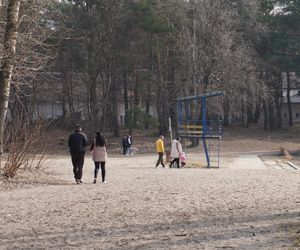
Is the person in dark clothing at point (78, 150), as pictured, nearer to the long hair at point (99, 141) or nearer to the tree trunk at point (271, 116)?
the long hair at point (99, 141)

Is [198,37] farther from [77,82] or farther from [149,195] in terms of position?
[149,195]

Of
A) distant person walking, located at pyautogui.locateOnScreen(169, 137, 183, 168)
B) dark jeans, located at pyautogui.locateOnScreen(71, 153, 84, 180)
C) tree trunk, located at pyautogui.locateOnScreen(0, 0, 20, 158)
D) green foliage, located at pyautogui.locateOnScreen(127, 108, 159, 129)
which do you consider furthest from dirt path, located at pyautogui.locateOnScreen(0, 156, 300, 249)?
green foliage, located at pyautogui.locateOnScreen(127, 108, 159, 129)

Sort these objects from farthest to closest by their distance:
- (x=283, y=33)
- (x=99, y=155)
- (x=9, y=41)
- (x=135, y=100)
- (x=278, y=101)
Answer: (x=278, y=101) < (x=283, y=33) < (x=135, y=100) < (x=99, y=155) < (x=9, y=41)

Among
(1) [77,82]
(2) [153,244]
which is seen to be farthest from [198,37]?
(2) [153,244]

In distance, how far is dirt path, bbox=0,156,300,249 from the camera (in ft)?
26.2

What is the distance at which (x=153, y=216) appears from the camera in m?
10.0

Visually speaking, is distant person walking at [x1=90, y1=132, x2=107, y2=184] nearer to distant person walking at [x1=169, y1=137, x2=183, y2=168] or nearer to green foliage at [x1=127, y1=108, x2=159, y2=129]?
distant person walking at [x1=169, y1=137, x2=183, y2=168]

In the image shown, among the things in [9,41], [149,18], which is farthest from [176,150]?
[149,18]

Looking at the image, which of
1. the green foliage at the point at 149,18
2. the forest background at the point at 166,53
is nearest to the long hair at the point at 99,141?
the forest background at the point at 166,53

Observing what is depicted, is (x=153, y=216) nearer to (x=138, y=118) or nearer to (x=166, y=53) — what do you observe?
(x=166, y=53)

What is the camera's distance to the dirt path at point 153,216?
800 cm

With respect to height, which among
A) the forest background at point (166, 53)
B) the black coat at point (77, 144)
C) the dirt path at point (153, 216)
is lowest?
the dirt path at point (153, 216)

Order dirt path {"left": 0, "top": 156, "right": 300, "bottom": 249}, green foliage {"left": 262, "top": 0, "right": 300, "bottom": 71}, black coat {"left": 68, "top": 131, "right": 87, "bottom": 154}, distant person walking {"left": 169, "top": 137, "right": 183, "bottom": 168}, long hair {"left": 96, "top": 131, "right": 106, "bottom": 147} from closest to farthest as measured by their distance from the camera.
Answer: dirt path {"left": 0, "top": 156, "right": 300, "bottom": 249}
black coat {"left": 68, "top": 131, "right": 87, "bottom": 154}
long hair {"left": 96, "top": 131, "right": 106, "bottom": 147}
distant person walking {"left": 169, "top": 137, "right": 183, "bottom": 168}
green foliage {"left": 262, "top": 0, "right": 300, "bottom": 71}

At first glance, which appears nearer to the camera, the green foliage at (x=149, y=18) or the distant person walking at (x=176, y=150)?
the distant person walking at (x=176, y=150)
